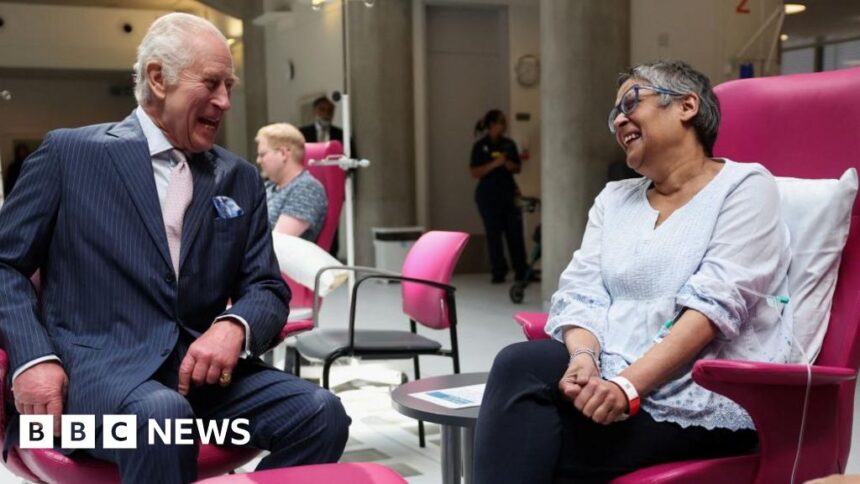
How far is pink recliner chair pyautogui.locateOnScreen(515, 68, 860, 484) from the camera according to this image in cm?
172

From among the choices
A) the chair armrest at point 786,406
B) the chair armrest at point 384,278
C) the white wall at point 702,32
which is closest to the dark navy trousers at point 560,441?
the chair armrest at point 786,406

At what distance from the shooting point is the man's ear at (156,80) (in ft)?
6.72

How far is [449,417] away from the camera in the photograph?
6.82ft

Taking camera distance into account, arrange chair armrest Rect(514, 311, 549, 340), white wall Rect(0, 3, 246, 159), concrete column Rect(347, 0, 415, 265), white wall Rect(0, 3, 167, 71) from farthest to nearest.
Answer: concrete column Rect(347, 0, 415, 265)
white wall Rect(0, 3, 167, 71)
white wall Rect(0, 3, 246, 159)
chair armrest Rect(514, 311, 549, 340)

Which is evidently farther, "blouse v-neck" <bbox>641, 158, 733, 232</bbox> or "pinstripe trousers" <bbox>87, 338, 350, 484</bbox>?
"blouse v-neck" <bbox>641, 158, 733, 232</bbox>

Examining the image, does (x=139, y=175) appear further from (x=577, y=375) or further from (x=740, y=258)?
(x=740, y=258)

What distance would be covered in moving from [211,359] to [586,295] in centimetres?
86

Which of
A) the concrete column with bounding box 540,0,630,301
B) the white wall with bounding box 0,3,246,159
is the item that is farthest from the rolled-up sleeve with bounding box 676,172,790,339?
the concrete column with bounding box 540,0,630,301

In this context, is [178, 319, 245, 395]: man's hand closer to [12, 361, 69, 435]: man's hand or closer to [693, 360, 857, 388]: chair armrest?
[12, 361, 69, 435]: man's hand

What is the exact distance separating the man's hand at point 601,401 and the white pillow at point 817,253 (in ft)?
1.50

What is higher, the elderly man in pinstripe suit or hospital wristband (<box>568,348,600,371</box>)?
the elderly man in pinstripe suit

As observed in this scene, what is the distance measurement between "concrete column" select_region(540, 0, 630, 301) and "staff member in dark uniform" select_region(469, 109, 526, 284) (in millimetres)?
1390

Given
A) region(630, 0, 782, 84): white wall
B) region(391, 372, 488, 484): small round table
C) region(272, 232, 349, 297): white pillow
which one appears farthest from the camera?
region(630, 0, 782, 84): white wall

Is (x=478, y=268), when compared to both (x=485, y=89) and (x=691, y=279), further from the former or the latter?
(x=691, y=279)
